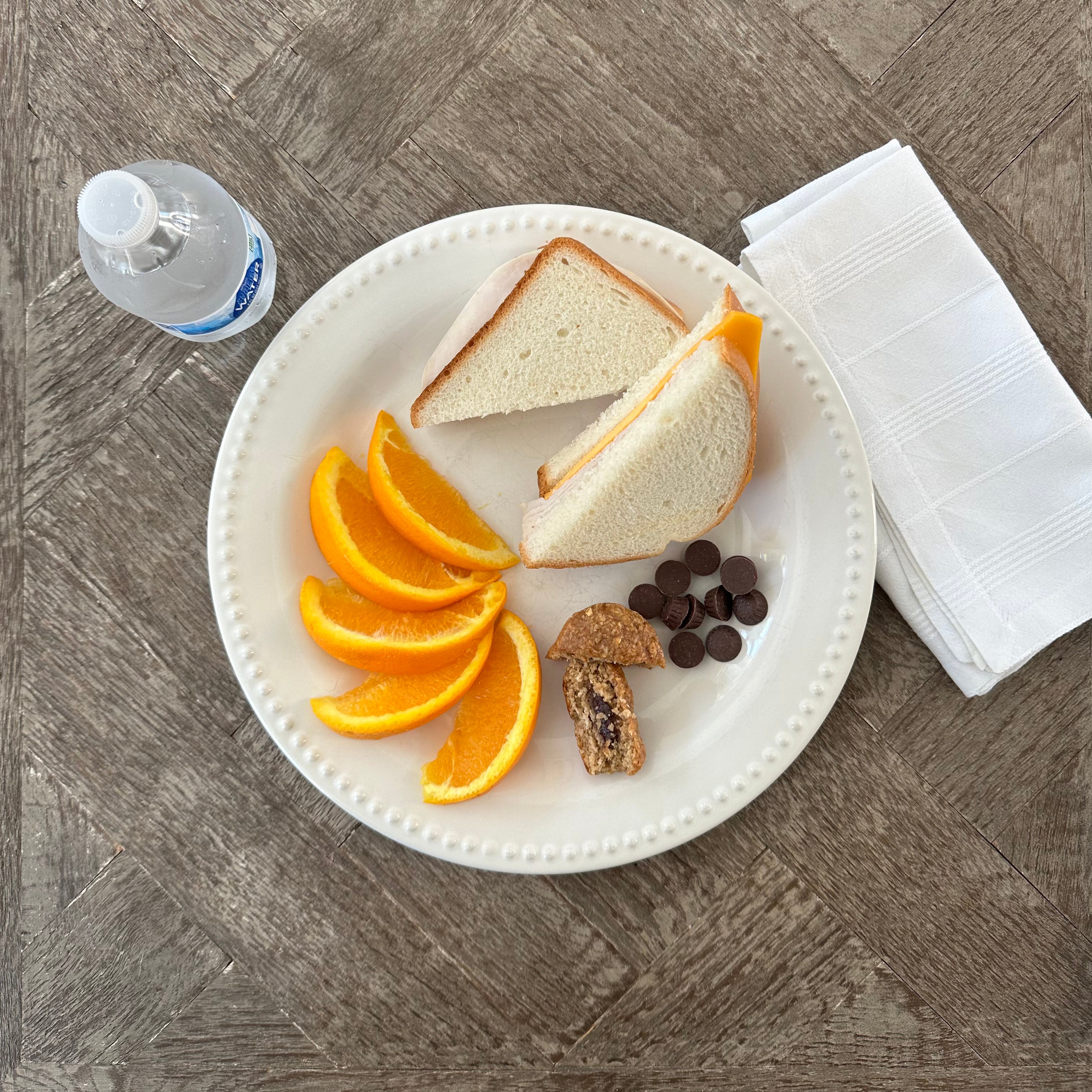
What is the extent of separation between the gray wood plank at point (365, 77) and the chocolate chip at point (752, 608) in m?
1.11

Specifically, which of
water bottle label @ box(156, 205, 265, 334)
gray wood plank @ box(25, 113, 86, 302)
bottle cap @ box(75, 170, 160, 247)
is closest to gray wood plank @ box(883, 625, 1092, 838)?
water bottle label @ box(156, 205, 265, 334)

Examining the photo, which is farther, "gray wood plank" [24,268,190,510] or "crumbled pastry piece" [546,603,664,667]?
"gray wood plank" [24,268,190,510]

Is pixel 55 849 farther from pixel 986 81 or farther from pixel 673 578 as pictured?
pixel 986 81

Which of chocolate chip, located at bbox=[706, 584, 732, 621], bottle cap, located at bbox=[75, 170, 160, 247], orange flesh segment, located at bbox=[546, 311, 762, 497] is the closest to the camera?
bottle cap, located at bbox=[75, 170, 160, 247]

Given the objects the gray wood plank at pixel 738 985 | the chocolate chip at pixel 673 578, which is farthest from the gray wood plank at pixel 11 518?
the chocolate chip at pixel 673 578

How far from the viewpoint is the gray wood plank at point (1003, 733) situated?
4.92ft

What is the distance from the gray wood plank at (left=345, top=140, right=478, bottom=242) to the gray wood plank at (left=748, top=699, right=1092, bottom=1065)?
1285 millimetres

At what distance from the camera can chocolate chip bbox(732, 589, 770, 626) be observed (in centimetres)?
141

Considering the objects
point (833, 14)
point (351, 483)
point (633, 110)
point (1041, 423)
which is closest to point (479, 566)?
point (351, 483)

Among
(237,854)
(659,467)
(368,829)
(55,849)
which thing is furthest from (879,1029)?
(55,849)

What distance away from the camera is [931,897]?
59.2 inches

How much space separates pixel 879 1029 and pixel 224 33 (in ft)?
7.78

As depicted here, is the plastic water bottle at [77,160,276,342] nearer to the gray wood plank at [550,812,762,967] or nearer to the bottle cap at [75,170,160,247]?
the bottle cap at [75,170,160,247]

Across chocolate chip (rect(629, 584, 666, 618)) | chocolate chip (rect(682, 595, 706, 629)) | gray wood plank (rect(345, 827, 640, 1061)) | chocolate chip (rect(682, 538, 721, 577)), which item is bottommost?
gray wood plank (rect(345, 827, 640, 1061))
